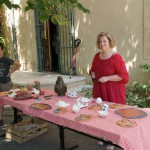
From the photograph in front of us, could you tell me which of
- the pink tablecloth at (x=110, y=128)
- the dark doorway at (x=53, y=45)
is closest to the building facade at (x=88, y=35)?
the dark doorway at (x=53, y=45)

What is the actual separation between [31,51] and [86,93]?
363 cm

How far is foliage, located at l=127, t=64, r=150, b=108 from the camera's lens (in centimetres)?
519

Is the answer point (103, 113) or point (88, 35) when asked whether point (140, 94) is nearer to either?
point (88, 35)

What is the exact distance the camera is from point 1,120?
498cm

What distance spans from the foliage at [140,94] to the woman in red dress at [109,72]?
1792 millimetres

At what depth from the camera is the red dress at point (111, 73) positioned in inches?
132

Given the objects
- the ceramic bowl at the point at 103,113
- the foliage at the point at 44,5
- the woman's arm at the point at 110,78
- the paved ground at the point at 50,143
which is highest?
the foliage at the point at 44,5

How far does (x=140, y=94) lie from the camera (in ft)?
18.8

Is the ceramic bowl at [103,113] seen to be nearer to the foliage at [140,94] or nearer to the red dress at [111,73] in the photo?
the red dress at [111,73]

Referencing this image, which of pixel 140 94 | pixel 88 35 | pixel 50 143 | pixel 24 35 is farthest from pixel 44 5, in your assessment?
pixel 24 35

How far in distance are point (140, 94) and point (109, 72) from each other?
8.47 ft

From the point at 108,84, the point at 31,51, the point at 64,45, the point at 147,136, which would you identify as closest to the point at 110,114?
the point at 147,136

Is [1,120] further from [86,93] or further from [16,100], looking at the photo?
[86,93]

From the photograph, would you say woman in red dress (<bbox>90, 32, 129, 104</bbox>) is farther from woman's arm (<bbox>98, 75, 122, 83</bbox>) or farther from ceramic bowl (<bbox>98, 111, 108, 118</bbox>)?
ceramic bowl (<bbox>98, 111, 108, 118</bbox>)
